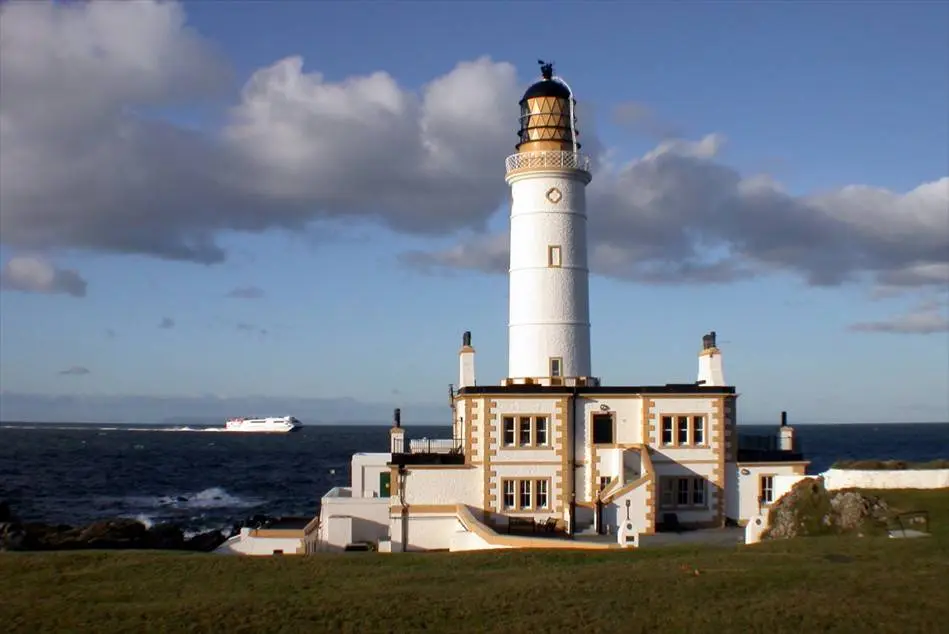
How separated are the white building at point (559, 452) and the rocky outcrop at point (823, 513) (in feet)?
16.5

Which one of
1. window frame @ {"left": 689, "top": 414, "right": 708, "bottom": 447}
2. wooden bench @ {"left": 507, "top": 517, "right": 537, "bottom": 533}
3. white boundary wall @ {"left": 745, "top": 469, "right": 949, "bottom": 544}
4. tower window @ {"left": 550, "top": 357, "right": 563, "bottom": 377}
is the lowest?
wooden bench @ {"left": 507, "top": 517, "right": 537, "bottom": 533}

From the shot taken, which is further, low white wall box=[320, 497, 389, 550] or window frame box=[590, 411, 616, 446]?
low white wall box=[320, 497, 389, 550]

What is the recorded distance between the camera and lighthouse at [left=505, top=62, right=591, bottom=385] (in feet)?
120

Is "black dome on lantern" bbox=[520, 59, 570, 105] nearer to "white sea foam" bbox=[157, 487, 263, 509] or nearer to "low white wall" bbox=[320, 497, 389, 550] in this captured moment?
"low white wall" bbox=[320, 497, 389, 550]

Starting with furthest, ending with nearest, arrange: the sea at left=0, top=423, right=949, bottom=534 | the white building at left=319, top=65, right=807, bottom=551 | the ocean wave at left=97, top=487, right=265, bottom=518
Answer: the ocean wave at left=97, top=487, right=265, bottom=518
the sea at left=0, top=423, right=949, bottom=534
the white building at left=319, top=65, right=807, bottom=551

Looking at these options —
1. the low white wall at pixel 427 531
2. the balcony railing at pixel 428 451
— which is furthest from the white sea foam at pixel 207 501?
the low white wall at pixel 427 531

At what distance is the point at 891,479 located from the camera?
1168 inches

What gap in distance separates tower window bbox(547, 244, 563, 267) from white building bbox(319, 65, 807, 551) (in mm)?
36

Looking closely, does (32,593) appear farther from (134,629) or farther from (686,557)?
(686,557)

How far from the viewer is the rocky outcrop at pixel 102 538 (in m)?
41.9

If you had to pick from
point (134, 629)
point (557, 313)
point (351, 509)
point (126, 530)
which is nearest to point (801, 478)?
point (557, 313)

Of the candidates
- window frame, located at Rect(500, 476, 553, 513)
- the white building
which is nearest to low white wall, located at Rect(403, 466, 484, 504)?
the white building

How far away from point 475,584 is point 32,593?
8623 millimetres

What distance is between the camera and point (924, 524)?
985 inches
